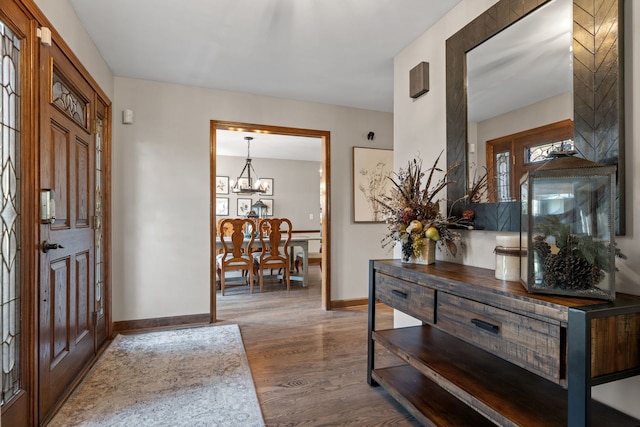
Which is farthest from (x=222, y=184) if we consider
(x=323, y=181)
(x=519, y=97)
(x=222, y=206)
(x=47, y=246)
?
(x=519, y=97)

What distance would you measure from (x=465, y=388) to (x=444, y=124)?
1535mm

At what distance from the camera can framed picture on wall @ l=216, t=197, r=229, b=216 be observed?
706 cm

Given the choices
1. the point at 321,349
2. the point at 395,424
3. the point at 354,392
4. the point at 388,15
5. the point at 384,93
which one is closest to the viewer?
the point at 395,424

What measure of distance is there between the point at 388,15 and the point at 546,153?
4.46 ft

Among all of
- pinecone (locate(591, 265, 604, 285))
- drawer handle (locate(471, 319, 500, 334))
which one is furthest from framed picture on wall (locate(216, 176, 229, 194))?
pinecone (locate(591, 265, 604, 285))

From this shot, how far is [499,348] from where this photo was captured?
1200 millimetres

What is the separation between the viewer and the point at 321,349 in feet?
8.84

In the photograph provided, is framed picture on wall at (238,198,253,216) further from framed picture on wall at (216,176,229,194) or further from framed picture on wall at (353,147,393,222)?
framed picture on wall at (353,147,393,222)

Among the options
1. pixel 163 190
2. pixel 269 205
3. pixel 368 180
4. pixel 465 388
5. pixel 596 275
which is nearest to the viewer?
pixel 596 275

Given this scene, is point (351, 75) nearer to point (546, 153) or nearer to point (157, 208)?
point (546, 153)

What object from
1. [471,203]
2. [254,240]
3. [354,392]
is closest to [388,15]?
[471,203]

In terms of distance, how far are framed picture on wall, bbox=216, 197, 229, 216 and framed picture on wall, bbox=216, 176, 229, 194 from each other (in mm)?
150

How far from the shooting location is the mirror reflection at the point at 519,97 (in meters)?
1.44

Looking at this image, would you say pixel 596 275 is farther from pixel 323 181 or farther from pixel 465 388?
pixel 323 181
